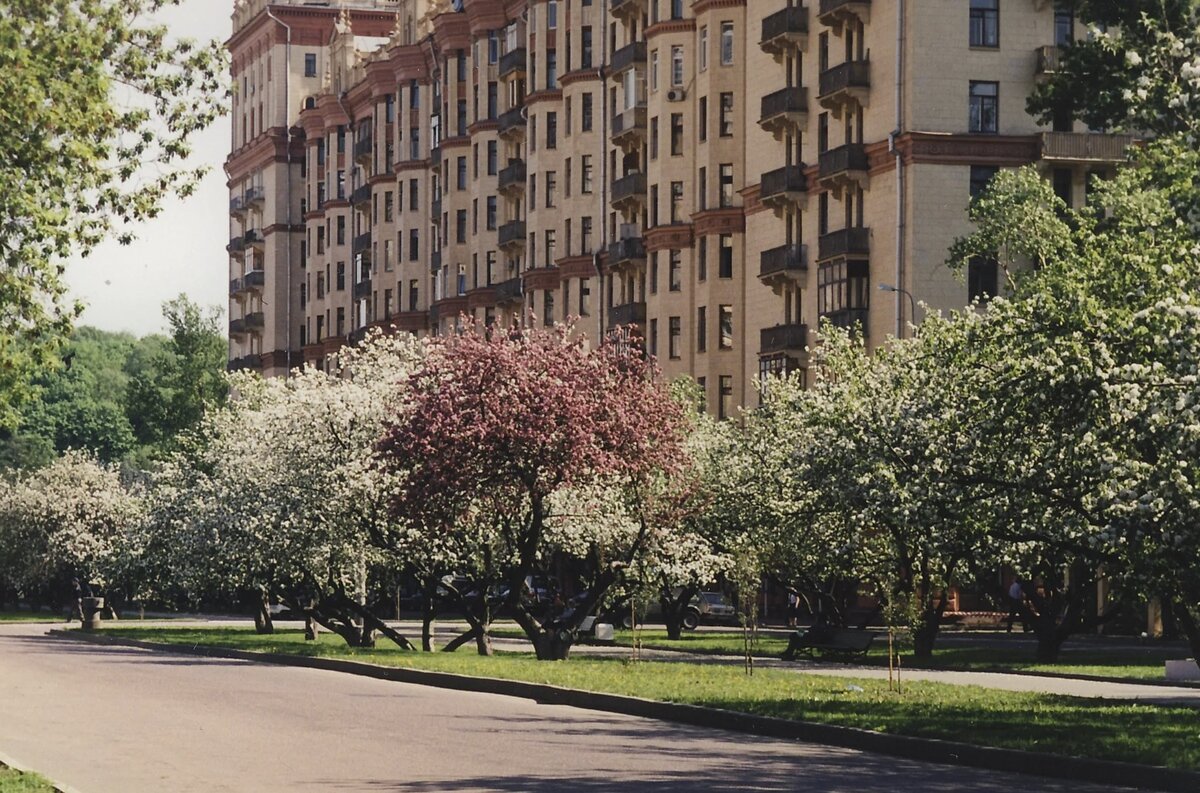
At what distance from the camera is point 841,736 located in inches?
915

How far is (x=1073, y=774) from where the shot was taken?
19594mm

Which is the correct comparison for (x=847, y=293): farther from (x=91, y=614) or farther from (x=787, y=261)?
(x=91, y=614)

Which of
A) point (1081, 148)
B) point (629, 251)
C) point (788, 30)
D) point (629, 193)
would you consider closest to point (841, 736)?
point (1081, 148)

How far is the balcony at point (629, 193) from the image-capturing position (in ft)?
304

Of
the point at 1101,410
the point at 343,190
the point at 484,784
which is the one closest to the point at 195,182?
the point at 484,784

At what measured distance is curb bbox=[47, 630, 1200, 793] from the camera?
19109 millimetres

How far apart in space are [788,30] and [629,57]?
584 inches

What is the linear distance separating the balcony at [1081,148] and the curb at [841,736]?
39.0m

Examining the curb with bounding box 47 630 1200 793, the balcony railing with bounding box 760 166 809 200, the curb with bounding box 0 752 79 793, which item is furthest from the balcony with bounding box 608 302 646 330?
the curb with bounding box 0 752 79 793

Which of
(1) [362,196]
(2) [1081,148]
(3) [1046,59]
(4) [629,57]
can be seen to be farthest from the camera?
(1) [362,196]

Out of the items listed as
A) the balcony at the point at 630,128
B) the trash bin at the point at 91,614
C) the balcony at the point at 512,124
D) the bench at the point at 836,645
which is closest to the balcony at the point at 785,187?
the balcony at the point at 630,128

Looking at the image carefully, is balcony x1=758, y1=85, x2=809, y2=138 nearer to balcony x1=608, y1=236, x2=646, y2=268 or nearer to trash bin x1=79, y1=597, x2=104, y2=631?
balcony x1=608, y1=236, x2=646, y2=268

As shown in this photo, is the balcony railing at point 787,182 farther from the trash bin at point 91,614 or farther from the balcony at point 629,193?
the trash bin at point 91,614

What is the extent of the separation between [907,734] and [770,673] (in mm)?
Answer: 13919
